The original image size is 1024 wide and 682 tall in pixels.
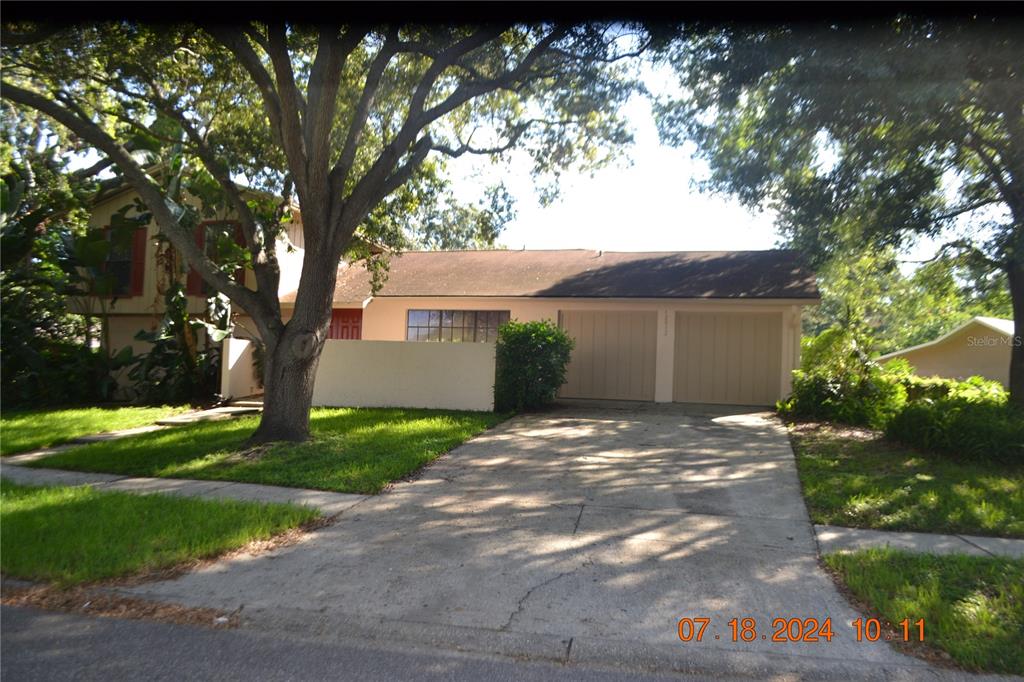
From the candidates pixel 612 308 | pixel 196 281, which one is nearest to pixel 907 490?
pixel 612 308

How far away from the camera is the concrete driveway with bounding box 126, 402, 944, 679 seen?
4.19 m

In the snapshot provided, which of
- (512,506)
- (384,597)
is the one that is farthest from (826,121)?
(384,597)

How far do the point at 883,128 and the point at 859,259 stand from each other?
3.00m

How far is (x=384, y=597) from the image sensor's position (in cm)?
486

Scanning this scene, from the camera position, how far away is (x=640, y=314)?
15594mm

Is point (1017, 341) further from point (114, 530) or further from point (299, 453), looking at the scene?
point (114, 530)

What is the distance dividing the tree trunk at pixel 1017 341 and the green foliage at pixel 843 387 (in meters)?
1.91

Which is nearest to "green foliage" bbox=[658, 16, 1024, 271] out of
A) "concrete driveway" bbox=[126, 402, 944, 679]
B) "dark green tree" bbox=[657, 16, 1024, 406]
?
"dark green tree" bbox=[657, 16, 1024, 406]

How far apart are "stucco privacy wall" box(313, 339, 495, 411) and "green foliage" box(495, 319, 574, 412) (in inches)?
8.1

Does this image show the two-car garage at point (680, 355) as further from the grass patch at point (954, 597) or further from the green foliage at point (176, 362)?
the grass patch at point (954, 597)

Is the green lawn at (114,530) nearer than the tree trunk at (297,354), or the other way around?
the green lawn at (114,530)

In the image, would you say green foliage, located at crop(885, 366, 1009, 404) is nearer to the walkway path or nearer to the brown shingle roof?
the brown shingle roof
